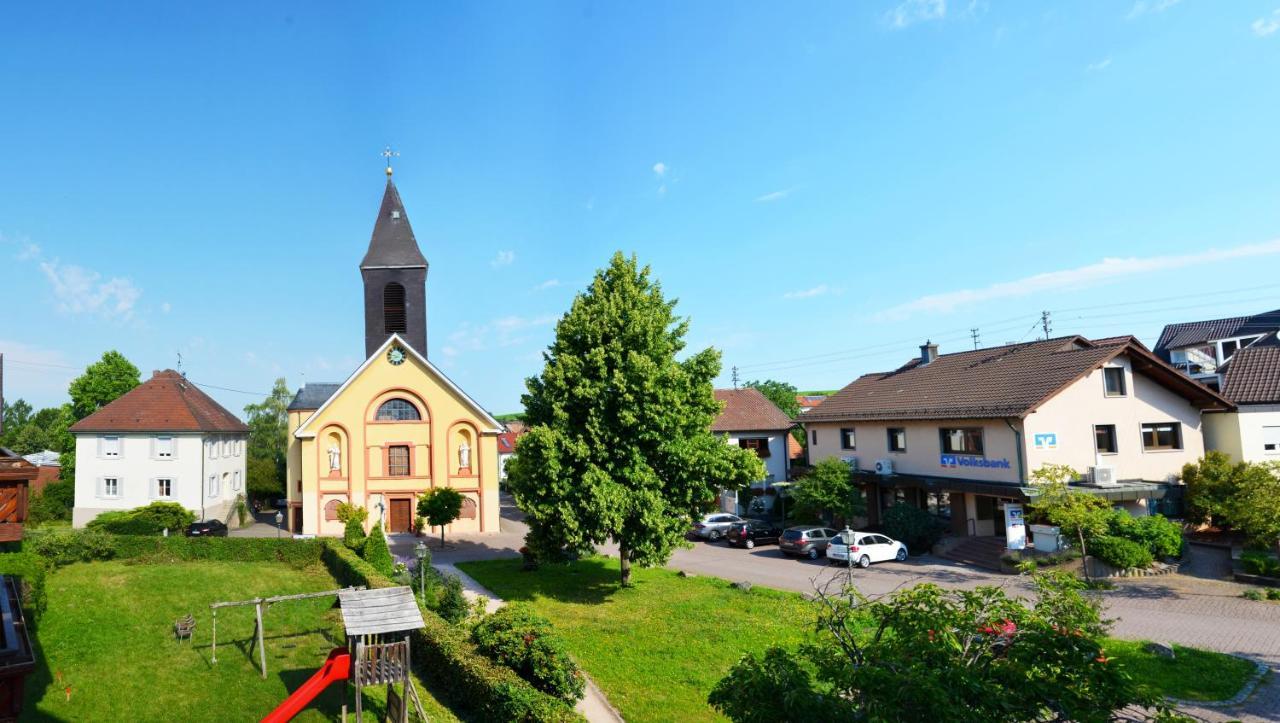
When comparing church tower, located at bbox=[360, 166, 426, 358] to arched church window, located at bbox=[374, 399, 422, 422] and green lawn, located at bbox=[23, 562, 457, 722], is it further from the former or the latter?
green lawn, located at bbox=[23, 562, 457, 722]

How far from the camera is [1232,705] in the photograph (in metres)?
13.7

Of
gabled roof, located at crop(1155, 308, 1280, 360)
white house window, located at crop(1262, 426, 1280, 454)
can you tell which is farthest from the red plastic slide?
gabled roof, located at crop(1155, 308, 1280, 360)

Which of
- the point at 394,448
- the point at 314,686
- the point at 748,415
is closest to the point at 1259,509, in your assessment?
the point at 314,686

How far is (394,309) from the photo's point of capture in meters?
42.2

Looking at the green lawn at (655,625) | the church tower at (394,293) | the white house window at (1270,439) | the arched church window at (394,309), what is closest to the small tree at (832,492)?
the green lawn at (655,625)

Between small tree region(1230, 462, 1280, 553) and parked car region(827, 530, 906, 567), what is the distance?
11228mm

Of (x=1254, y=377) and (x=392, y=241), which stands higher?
(x=392, y=241)

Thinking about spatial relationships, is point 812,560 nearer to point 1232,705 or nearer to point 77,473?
point 1232,705

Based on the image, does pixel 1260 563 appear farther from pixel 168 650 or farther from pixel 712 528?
pixel 168 650

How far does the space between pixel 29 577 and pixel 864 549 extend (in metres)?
27.8

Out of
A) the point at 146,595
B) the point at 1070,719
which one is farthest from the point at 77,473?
the point at 1070,719

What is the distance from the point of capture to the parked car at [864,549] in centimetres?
2850

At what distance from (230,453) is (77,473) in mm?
7900

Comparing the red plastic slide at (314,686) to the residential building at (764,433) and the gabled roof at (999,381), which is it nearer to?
the gabled roof at (999,381)
